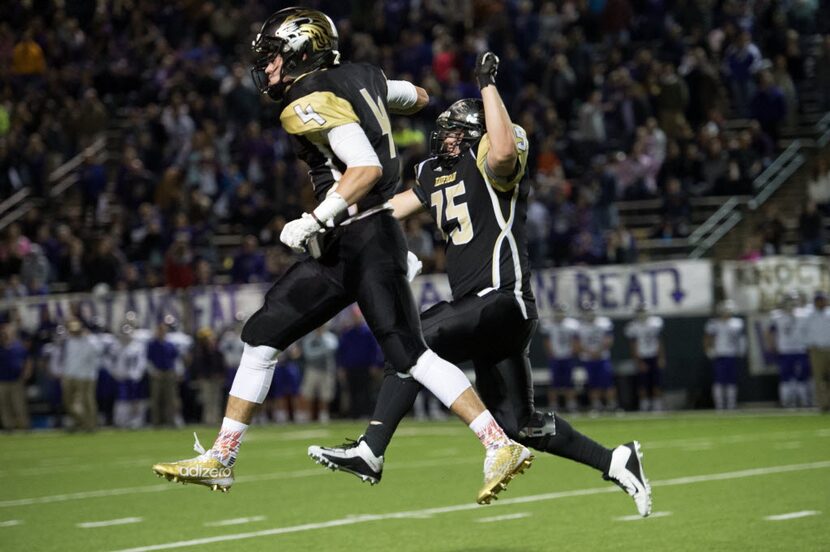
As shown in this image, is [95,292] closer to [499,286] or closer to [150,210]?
[150,210]

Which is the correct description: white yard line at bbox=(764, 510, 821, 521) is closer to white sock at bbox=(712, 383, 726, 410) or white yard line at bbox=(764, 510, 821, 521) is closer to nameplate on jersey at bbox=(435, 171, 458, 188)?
nameplate on jersey at bbox=(435, 171, 458, 188)

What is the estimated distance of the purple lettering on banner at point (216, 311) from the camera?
21.5 metres

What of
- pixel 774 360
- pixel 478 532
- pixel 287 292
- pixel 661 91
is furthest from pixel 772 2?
pixel 287 292

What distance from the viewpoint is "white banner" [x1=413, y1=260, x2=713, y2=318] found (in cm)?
1878

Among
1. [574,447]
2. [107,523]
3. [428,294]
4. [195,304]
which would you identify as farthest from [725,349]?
[574,447]

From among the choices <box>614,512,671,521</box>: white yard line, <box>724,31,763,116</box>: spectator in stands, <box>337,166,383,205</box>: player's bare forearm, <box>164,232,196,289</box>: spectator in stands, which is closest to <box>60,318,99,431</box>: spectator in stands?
<box>164,232,196,289</box>: spectator in stands

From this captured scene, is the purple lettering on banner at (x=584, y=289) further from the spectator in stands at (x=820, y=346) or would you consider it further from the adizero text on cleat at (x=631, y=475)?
the adizero text on cleat at (x=631, y=475)

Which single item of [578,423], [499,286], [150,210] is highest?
[150,210]

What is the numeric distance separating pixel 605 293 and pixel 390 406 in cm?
1350

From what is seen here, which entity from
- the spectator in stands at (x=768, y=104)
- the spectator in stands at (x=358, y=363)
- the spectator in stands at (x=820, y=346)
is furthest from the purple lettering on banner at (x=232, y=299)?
the spectator in stands at (x=820, y=346)

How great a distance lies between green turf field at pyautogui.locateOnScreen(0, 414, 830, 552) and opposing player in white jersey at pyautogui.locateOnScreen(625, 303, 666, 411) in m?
3.66

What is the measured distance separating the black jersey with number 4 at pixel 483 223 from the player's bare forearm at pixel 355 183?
0.91m

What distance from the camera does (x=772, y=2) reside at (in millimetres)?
21453

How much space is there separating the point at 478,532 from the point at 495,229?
1900mm
